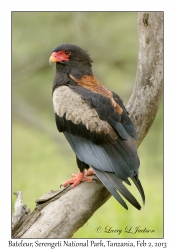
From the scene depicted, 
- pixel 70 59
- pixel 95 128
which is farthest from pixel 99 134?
pixel 70 59

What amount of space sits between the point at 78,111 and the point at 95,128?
0.99 feet

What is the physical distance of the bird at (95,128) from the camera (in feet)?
17.4

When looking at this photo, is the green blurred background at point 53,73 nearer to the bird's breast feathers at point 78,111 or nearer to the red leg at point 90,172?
the red leg at point 90,172

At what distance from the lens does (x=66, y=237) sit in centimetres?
518

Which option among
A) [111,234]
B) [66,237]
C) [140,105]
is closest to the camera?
[66,237]

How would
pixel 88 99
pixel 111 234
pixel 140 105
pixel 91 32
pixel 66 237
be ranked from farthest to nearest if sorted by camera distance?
pixel 91 32 → pixel 111 234 → pixel 140 105 → pixel 88 99 → pixel 66 237

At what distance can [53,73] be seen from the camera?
11.8 metres

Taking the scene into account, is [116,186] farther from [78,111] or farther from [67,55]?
[67,55]

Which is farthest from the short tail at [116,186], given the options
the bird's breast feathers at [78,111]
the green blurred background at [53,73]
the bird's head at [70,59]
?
the green blurred background at [53,73]

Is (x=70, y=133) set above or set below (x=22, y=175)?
above

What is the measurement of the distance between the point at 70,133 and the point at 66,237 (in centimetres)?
123

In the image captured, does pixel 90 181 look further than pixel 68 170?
No

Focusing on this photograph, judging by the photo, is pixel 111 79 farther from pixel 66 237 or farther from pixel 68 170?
pixel 66 237
